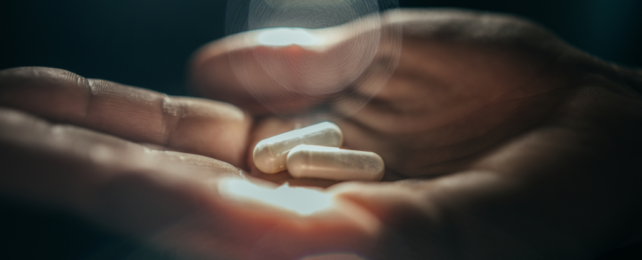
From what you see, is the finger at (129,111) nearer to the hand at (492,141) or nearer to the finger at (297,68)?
the hand at (492,141)

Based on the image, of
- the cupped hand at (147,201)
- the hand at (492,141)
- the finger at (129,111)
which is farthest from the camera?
the finger at (129,111)

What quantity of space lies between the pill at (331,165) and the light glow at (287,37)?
103cm

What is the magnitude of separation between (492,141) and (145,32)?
295cm

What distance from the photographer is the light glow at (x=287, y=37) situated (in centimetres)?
235

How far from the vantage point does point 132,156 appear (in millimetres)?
1050

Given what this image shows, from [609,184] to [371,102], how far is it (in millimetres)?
1285

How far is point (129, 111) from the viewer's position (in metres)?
1.54

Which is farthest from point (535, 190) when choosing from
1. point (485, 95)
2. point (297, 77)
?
point (297, 77)

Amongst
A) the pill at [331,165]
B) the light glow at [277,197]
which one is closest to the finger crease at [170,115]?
the pill at [331,165]

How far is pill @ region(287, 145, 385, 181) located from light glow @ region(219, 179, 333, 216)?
1.31ft

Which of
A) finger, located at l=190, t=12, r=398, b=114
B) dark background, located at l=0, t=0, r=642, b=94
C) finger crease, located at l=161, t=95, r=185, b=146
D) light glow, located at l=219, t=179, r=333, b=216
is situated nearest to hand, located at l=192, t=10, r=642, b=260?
finger, located at l=190, t=12, r=398, b=114

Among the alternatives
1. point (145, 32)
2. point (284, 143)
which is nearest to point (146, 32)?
point (145, 32)

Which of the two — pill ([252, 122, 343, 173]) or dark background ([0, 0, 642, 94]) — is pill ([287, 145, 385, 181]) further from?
dark background ([0, 0, 642, 94])

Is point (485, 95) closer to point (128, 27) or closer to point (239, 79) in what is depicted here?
point (239, 79)
